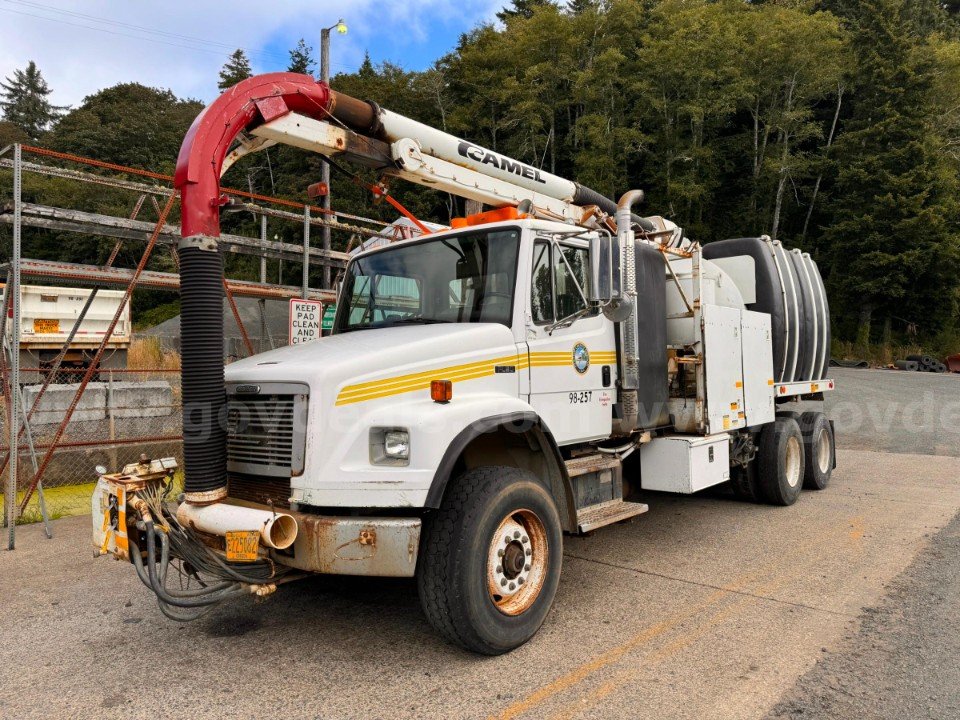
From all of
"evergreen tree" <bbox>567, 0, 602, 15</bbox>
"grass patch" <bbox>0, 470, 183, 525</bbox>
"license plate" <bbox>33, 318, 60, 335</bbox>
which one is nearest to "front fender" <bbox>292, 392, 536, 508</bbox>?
"grass patch" <bbox>0, 470, 183, 525</bbox>

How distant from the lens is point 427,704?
3.31 meters

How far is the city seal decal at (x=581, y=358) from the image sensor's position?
16.1 ft

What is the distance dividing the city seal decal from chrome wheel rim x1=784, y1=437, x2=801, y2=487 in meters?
4.05

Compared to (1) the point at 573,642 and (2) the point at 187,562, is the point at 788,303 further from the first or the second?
(2) the point at 187,562

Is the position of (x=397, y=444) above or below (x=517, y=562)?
above

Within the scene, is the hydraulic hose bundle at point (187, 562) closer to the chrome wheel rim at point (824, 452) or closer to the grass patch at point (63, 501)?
the grass patch at point (63, 501)

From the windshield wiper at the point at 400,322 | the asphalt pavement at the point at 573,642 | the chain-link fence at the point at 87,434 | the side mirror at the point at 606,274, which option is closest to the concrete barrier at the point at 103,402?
the chain-link fence at the point at 87,434

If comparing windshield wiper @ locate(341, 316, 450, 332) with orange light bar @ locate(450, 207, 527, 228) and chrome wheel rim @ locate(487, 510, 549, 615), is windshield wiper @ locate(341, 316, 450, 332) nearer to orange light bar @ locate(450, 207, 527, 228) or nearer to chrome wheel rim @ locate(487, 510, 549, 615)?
orange light bar @ locate(450, 207, 527, 228)

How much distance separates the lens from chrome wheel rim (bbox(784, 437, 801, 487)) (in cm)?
792

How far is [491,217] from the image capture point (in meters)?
5.21

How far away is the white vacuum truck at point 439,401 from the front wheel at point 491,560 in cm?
1

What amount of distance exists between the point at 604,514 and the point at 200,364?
3.00 metres

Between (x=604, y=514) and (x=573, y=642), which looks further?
(x=604, y=514)

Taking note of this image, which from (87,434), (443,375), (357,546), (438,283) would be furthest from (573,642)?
(87,434)
